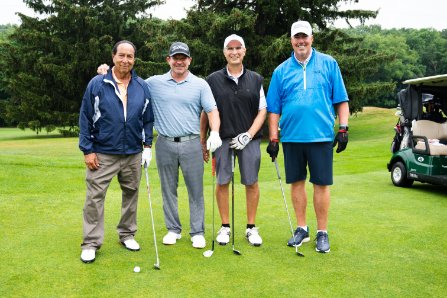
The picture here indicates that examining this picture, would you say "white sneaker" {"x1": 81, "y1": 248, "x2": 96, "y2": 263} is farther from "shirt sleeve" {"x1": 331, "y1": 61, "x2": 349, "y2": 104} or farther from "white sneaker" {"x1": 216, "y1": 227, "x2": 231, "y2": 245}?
"shirt sleeve" {"x1": 331, "y1": 61, "x2": 349, "y2": 104}

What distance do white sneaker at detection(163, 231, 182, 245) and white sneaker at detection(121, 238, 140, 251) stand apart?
0.93 feet

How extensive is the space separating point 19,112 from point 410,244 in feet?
98.6

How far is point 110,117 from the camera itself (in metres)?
4.06

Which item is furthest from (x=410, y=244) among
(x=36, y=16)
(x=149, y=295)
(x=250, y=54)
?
(x=36, y=16)

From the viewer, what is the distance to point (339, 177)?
8922mm

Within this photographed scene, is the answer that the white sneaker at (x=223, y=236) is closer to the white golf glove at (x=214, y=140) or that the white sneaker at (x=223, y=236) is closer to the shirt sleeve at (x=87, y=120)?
the white golf glove at (x=214, y=140)

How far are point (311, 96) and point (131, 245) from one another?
82.4 inches

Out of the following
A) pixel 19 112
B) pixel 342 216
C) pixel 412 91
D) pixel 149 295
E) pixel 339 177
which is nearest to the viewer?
pixel 149 295

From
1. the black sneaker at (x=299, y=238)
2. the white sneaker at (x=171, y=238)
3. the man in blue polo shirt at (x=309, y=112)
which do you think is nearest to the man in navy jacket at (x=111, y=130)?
the white sneaker at (x=171, y=238)

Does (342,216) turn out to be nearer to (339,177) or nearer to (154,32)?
(339,177)

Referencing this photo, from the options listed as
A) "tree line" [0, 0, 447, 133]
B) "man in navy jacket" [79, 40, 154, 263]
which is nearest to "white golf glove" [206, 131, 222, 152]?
"man in navy jacket" [79, 40, 154, 263]

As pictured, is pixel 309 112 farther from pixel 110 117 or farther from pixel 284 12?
pixel 284 12

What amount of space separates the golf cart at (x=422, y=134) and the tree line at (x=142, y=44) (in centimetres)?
1267

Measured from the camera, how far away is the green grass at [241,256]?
325 centimetres
